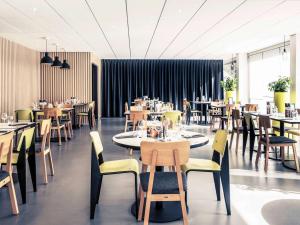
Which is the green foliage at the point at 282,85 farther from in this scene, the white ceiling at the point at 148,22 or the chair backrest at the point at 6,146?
the chair backrest at the point at 6,146

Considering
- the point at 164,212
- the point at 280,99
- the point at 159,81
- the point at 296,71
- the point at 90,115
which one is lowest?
the point at 164,212

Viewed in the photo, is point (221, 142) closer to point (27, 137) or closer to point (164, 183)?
point (164, 183)

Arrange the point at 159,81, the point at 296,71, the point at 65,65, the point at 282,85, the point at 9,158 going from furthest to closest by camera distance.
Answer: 1. the point at 159,81
2. the point at 65,65
3. the point at 296,71
4. the point at 282,85
5. the point at 9,158

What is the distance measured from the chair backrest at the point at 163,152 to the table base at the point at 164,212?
787mm

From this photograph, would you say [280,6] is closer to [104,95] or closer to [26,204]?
[26,204]

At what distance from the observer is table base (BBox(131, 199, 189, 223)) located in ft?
10.7

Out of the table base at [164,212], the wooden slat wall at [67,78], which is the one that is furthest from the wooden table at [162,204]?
the wooden slat wall at [67,78]

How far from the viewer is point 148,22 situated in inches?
290

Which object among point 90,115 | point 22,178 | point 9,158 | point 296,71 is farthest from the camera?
point 90,115

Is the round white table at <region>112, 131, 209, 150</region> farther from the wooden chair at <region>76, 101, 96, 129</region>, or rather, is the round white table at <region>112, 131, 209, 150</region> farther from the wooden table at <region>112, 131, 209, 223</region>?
the wooden chair at <region>76, 101, 96, 129</region>

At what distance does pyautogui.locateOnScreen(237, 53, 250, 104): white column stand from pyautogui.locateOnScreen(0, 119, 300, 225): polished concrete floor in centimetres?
845

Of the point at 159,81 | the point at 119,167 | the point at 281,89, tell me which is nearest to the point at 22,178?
the point at 119,167

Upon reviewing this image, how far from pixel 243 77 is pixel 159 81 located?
15.7ft

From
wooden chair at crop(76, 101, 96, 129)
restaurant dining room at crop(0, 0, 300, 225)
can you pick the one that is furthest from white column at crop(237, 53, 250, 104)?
wooden chair at crop(76, 101, 96, 129)
